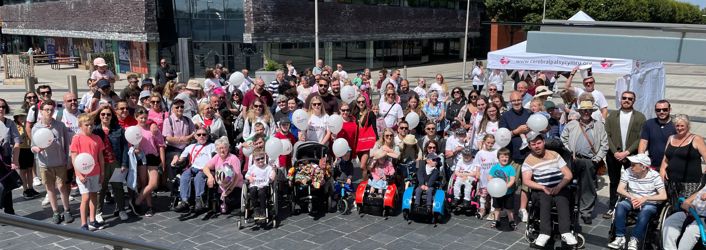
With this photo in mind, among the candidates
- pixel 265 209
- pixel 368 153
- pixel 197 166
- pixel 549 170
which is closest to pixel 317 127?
pixel 368 153

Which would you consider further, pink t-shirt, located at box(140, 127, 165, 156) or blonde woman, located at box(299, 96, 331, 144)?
blonde woman, located at box(299, 96, 331, 144)

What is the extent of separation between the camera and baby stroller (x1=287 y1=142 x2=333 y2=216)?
24.9 feet

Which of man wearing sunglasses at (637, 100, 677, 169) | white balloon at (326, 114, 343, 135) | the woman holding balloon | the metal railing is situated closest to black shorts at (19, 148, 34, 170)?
the woman holding balloon

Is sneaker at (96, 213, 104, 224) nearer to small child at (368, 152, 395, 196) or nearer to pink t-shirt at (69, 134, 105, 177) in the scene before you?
pink t-shirt at (69, 134, 105, 177)

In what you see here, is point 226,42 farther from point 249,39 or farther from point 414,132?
point 414,132

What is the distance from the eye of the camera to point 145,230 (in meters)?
7.08

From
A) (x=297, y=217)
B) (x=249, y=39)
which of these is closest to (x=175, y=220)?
(x=297, y=217)

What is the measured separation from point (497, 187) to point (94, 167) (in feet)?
16.5

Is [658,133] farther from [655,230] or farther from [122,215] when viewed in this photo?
[122,215]

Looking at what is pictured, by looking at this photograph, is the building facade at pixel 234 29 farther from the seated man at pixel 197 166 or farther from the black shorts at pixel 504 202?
the black shorts at pixel 504 202

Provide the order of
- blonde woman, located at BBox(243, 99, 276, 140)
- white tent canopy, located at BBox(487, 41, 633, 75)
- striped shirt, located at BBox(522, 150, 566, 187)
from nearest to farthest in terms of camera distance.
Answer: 1. striped shirt, located at BBox(522, 150, 566, 187)
2. blonde woman, located at BBox(243, 99, 276, 140)
3. white tent canopy, located at BBox(487, 41, 633, 75)

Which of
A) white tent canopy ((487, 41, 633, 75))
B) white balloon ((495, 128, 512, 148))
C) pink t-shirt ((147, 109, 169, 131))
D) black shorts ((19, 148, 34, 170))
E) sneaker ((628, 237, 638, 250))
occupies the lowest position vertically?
→ sneaker ((628, 237, 638, 250))

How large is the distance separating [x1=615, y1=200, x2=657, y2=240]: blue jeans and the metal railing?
5230 millimetres

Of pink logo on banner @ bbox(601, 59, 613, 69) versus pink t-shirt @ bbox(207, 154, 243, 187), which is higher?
pink logo on banner @ bbox(601, 59, 613, 69)
